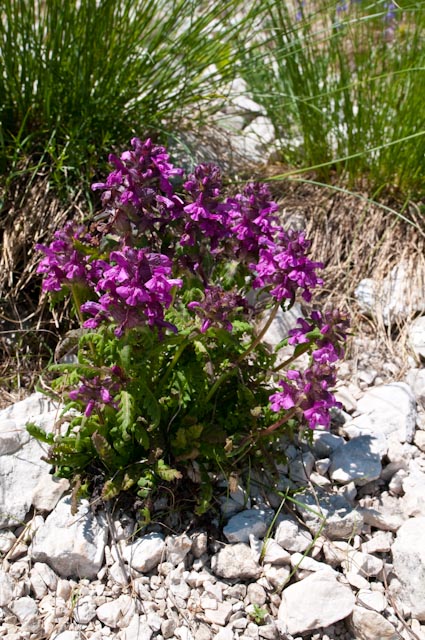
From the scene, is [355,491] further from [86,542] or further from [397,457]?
[86,542]

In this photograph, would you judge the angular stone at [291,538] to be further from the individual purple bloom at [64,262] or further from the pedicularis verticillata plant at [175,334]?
the individual purple bloom at [64,262]

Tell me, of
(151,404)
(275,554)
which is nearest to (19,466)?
(151,404)

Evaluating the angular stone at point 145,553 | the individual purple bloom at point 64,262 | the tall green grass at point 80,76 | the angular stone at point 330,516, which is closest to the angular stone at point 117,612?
the angular stone at point 145,553

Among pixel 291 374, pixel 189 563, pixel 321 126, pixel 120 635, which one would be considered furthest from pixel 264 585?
pixel 321 126

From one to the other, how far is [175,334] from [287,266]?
0.37m

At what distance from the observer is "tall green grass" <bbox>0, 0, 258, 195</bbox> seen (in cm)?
295

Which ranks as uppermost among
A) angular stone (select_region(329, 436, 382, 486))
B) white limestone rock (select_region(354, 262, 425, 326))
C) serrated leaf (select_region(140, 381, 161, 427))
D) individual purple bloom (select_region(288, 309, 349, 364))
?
individual purple bloom (select_region(288, 309, 349, 364))

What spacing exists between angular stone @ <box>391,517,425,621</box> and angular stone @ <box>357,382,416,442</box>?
49 cm

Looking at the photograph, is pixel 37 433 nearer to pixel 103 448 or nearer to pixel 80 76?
pixel 103 448

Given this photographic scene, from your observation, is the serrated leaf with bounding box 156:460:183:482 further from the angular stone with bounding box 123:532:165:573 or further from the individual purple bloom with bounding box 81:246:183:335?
the individual purple bloom with bounding box 81:246:183:335

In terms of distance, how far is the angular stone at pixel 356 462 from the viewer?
2.23m

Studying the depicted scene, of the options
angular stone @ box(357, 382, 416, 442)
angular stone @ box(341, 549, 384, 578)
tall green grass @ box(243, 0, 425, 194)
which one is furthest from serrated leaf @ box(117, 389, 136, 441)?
tall green grass @ box(243, 0, 425, 194)

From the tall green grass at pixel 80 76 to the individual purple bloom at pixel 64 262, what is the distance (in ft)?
3.75

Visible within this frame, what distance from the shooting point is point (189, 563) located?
6.54 feet
